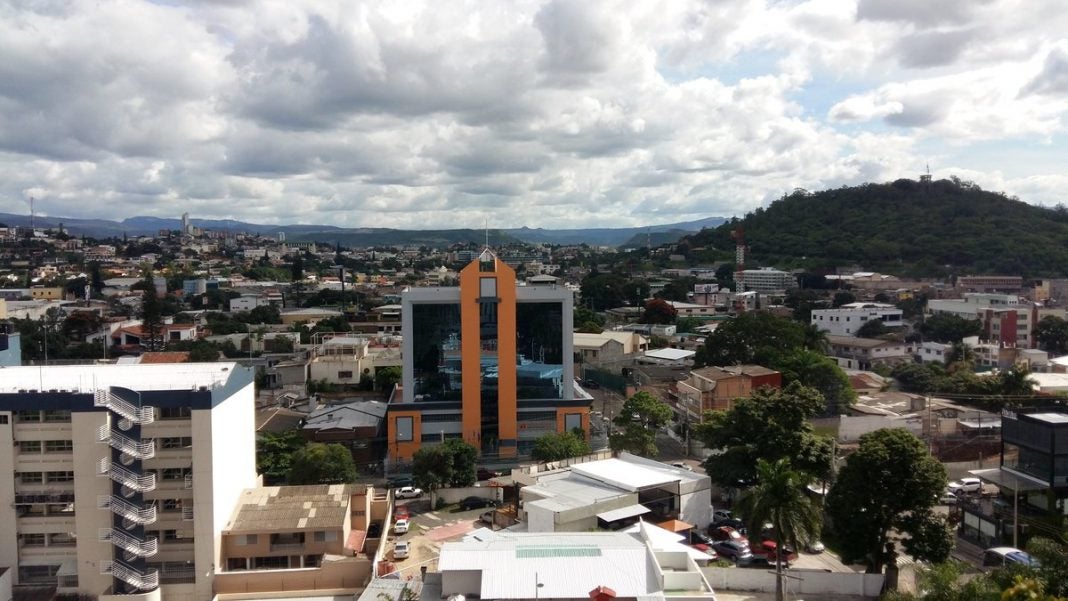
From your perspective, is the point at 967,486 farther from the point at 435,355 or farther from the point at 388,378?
the point at 388,378

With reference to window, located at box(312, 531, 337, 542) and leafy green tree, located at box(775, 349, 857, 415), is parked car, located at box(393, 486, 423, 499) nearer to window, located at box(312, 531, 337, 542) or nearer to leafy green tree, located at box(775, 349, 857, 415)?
Result: window, located at box(312, 531, 337, 542)

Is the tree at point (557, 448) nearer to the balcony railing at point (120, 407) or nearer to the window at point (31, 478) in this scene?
the balcony railing at point (120, 407)

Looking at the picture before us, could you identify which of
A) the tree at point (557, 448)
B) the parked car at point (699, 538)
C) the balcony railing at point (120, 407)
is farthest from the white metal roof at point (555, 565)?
the tree at point (557, 448)

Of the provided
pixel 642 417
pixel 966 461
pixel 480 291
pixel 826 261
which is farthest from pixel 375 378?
pixel 826 261

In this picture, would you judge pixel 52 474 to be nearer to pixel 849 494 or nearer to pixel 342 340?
pixel 849 494

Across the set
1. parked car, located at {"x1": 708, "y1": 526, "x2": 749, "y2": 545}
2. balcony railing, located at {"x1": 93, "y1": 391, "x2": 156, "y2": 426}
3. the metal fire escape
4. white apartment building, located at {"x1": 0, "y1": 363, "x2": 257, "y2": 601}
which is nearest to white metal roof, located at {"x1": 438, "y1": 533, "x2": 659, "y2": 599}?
parked car, located at {"x1": 708, "y1": 526, "x2": 749, "y2": 545}
